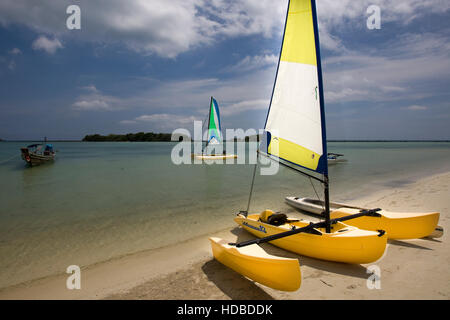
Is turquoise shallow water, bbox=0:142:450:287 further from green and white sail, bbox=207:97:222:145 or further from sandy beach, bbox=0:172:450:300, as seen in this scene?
green and white sail, bbox=207:97:222:145

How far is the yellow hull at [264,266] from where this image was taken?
3875mm

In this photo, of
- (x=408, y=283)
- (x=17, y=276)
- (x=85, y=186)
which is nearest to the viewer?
(x=408, y=283)

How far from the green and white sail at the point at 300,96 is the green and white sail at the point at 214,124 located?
2785cm

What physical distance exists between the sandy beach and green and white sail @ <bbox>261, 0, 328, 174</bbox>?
2.47m

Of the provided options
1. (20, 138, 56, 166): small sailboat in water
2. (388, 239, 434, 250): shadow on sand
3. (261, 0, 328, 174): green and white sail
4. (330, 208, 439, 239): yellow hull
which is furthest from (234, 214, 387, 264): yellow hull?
(20, 138, 56, 166): small sailboat in water

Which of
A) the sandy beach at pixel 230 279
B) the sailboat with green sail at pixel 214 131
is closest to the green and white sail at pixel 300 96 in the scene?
the sandy beach at pixel 230 279

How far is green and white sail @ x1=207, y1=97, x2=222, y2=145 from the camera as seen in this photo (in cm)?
3384

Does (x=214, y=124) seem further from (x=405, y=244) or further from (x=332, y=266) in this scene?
(x=332, y=266)
